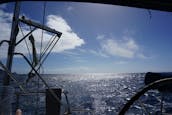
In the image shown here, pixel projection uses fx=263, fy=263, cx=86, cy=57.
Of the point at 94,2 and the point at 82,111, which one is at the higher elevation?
the point at 94,2

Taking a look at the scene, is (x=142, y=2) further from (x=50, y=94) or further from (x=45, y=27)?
(x=45, y=27)

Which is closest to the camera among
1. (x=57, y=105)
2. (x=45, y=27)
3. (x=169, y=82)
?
(x=169, y=82)

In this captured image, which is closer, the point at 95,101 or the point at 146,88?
the point at 146,88

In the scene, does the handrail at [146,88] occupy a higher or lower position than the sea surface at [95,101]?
higher

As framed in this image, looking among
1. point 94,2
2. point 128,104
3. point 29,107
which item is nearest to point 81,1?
point 94,2

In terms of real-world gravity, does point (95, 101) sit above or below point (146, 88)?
below


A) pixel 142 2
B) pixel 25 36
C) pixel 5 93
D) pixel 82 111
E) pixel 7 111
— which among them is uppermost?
pixel 25 36

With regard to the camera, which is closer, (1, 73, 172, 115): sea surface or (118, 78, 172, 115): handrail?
(118, 78, 172, 115): handrail

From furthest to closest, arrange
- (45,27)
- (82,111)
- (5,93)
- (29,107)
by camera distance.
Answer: (45,27) → (82,111) → (29,107) → (5,93)

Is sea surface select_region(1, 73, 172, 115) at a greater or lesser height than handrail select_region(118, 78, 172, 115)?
lesser

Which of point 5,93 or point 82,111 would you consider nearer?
point 5,93

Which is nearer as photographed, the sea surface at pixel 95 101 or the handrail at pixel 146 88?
the handrail at pixel 146 88
